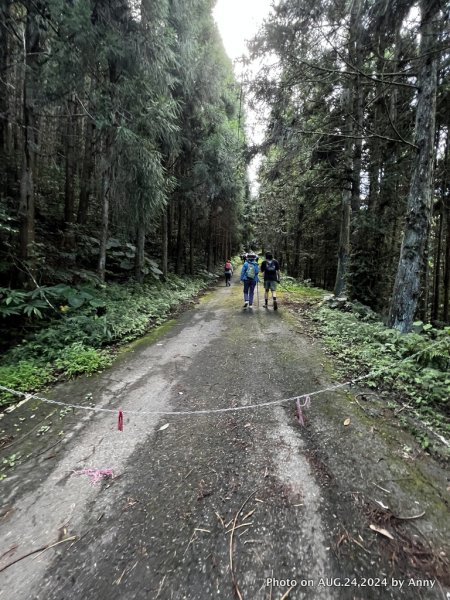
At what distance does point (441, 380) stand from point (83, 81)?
898 cm

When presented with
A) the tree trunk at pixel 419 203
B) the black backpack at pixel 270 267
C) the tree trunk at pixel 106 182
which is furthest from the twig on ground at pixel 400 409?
the tree trunk at pixel 106 182

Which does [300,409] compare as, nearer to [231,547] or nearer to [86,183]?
[231,547]

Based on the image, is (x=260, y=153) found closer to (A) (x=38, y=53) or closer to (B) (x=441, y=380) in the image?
(A) (x=38, y=53)

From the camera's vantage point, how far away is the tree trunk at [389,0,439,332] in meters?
5.02

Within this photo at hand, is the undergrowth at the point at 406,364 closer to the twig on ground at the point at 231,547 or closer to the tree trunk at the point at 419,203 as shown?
the tree trunk at the point at 419,203

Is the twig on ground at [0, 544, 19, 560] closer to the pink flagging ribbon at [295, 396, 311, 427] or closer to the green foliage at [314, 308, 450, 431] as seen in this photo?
the pink flagging ribbon at [295, 396, 311, 427]

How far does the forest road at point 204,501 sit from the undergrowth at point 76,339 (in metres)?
0.71

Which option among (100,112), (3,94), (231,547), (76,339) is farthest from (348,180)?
(3,94)

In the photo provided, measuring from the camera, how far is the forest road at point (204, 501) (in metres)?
1.62

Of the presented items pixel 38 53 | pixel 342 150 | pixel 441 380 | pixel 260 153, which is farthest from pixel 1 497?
pixel 342 150

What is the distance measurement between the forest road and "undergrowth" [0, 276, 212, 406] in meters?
0.71

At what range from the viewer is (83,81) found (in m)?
6.10

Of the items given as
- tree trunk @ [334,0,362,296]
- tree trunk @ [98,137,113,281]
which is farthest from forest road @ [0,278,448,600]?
tree trunk @ [334,0,362,296]

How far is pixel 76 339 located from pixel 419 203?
7303mm
